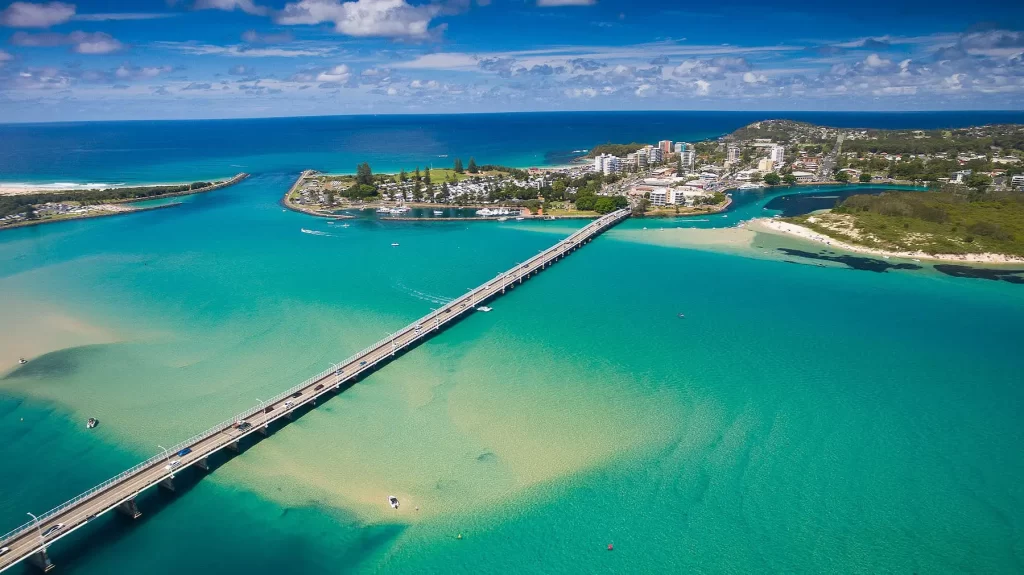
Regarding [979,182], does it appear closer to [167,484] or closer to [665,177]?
[665,177]

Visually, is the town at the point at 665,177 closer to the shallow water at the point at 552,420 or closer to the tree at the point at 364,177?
the tree at the point at 364,177

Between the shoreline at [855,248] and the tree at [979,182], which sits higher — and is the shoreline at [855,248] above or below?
below

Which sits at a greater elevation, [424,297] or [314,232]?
[314,232]

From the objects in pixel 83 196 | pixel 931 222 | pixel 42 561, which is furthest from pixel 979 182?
pixel 83 196

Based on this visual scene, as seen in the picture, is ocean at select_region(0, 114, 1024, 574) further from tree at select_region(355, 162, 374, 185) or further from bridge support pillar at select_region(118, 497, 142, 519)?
tree at select_region(355, 162, 374, 185)

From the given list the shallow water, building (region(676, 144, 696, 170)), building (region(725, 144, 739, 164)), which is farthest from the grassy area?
building (region(676, 144, 696, 170))

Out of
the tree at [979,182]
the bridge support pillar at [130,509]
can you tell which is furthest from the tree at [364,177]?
the tree at [979,182]
